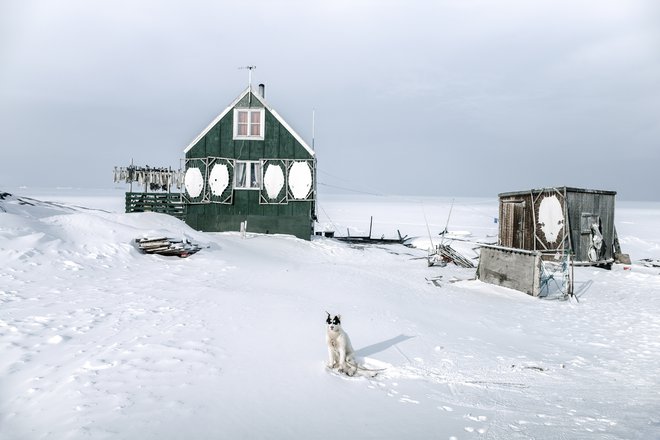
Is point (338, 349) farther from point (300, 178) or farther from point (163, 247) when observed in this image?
point (300, 178)

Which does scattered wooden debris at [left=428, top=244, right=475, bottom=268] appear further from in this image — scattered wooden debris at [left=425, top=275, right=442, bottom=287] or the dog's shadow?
the dog's shadow

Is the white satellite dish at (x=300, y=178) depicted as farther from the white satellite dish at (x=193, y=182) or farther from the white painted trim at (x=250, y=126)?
the white satellite dish at (x=193, y=182)

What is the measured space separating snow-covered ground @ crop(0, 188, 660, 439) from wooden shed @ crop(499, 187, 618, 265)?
6.82 metres

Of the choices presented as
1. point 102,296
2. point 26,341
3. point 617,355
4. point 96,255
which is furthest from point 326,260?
point 26,341

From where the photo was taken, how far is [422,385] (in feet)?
20.8

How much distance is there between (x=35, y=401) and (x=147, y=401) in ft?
4.39

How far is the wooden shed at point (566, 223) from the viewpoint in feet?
70.5

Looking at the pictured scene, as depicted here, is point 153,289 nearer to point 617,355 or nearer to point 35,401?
point 35,401

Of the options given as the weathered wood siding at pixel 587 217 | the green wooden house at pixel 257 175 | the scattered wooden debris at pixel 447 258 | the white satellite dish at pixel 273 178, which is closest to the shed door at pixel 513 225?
the weathered wood siding at pixel 587 217

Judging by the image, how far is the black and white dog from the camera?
6.27m

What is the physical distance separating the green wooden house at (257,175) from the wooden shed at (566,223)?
1298 centimetres

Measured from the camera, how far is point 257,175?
82.4 feet

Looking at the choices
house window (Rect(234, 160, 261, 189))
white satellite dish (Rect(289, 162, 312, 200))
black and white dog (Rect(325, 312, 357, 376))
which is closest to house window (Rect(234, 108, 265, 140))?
house window (Rect(234, 160, 261, 189))

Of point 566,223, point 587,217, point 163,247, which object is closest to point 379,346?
point 163,247
